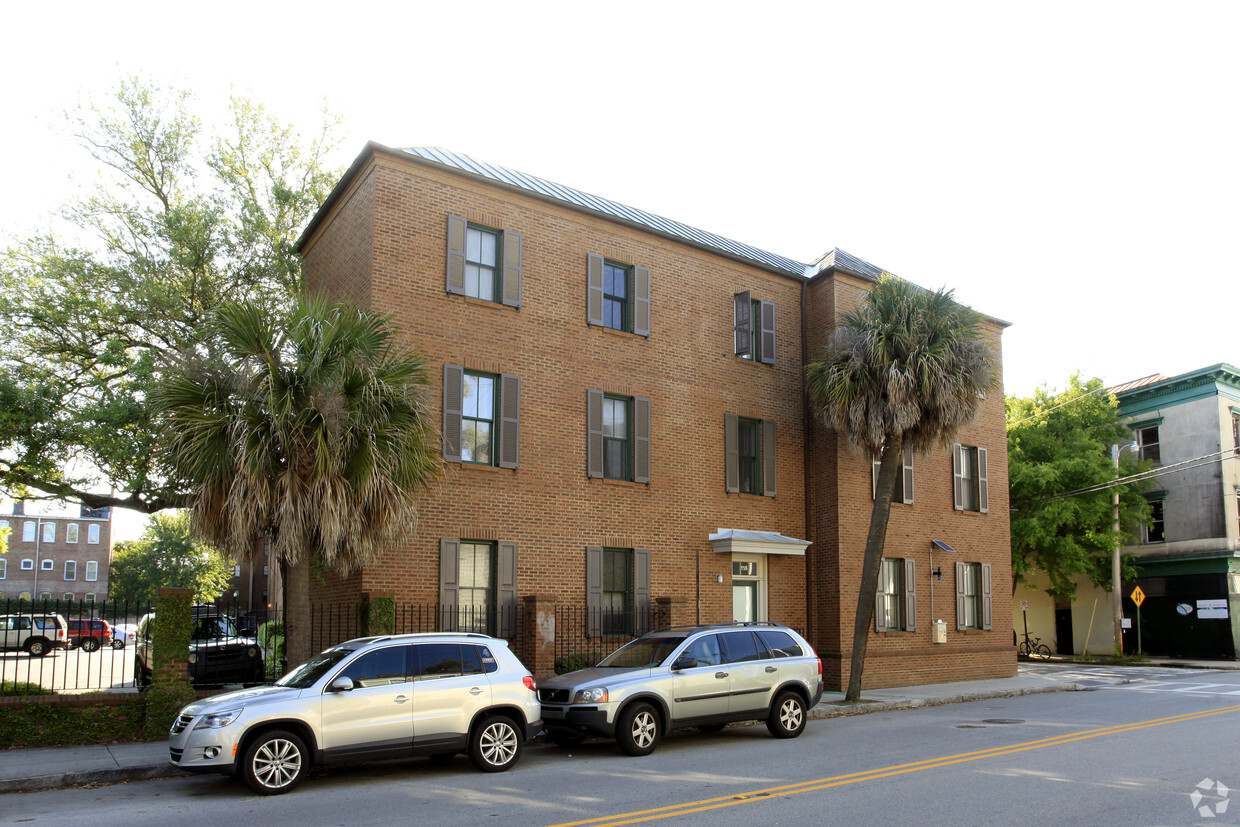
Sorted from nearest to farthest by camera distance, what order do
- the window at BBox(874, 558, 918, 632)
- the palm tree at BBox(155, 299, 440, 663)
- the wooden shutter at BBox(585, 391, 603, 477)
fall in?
1. the palm tree at BBox(155, 299, 440, 663)
2. the wooden shutter at BBox(585, 391, 603, 477)
3. the window at BBox(874, 558, 918, 632)

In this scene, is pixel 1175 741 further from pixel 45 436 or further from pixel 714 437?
pixel 45 436

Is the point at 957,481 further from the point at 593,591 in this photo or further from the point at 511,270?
the point at 511,270

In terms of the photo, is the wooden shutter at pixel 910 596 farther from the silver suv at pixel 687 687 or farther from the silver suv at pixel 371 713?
the silver suv at pixel 371 713

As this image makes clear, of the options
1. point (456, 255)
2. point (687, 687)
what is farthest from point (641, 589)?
point (456, 255)

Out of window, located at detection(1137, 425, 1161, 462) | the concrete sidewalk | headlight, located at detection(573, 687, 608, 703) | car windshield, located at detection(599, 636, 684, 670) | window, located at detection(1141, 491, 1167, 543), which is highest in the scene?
window, located at detection(1137, 425, 1161, 462)

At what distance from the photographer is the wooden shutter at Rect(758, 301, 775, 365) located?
22.4m

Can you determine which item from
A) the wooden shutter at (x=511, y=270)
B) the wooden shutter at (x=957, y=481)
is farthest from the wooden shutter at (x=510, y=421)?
the wooden shutter at (x=957, y=481)

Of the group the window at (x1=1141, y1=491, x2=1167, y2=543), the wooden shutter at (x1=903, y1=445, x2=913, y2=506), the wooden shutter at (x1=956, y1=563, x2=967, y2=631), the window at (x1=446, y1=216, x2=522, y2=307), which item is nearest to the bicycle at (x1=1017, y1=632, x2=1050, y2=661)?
the window at (x1=1141, y1=491, x2=1167, y2=543)

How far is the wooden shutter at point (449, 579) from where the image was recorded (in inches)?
650

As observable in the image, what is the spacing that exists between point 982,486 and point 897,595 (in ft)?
16.4

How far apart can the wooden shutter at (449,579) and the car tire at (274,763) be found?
247 inches

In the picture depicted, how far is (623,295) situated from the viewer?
2045cm

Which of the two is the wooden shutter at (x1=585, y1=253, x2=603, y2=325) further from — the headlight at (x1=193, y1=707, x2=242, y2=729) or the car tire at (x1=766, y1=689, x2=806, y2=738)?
the headlight at (x1=193, y1=707, x2=242, y2=729)

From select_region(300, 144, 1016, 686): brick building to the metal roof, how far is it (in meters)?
0.11
